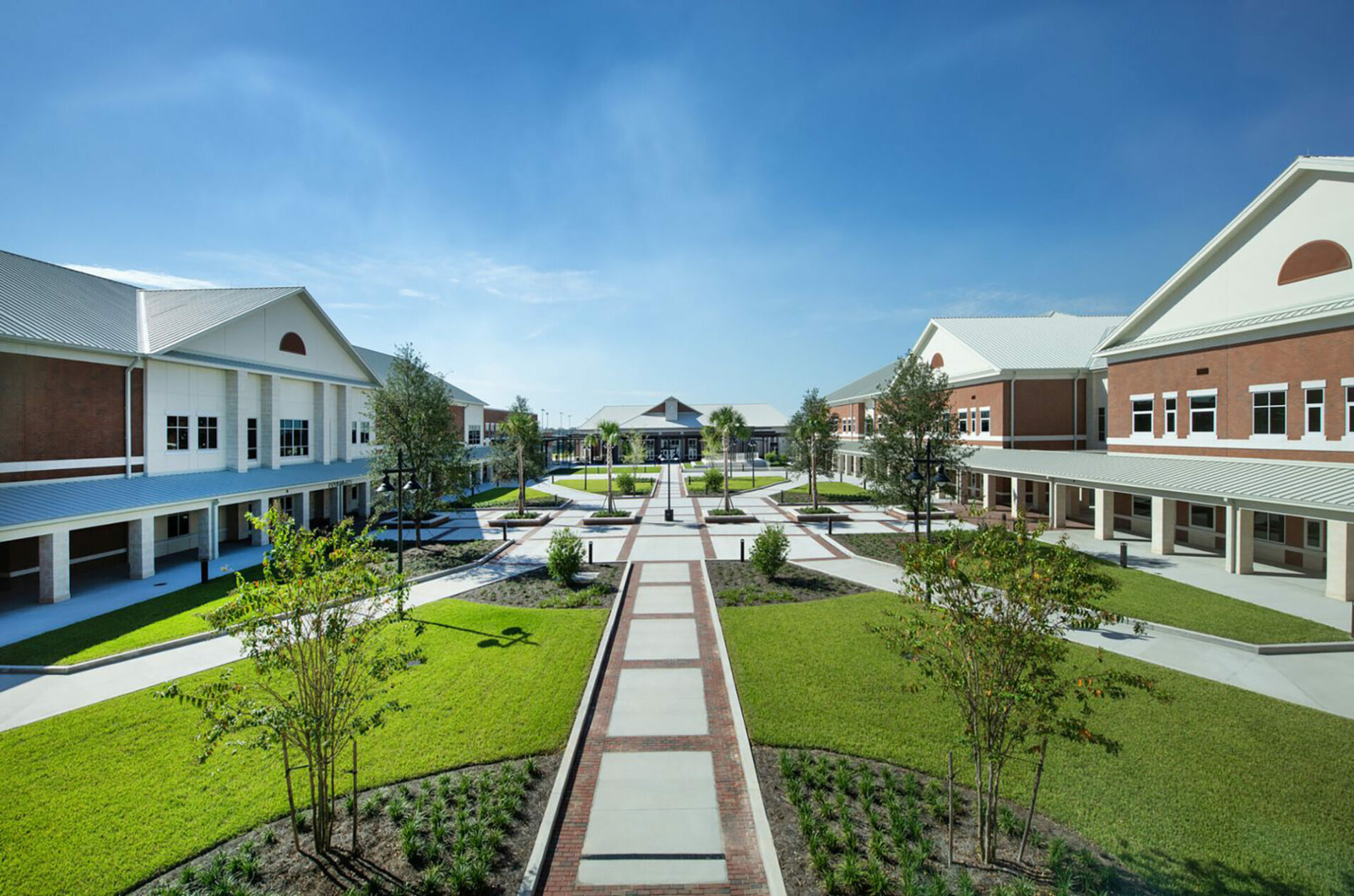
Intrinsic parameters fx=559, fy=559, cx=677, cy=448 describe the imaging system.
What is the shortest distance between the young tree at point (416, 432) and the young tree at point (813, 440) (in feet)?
65.8

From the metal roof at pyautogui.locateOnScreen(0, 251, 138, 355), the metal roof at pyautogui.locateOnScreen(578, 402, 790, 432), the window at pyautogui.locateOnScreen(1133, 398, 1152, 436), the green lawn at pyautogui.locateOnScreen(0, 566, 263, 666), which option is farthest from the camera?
the metal roof at pyautogui.locateOnScreen(578, 402, 790, 432)

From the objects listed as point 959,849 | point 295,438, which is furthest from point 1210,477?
point 295,438

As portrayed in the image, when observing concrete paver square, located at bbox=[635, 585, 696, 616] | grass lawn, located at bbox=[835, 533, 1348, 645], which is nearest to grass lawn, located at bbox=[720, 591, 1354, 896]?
grass lawn, located at bbox=[835, 533, 1348, 645]

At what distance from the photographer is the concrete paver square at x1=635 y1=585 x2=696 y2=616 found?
1565 cm

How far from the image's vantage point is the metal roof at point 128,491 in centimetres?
1586

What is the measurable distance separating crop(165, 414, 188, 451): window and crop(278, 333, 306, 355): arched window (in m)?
6.29

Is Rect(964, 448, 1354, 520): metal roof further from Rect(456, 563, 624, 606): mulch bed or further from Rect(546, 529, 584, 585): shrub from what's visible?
Rect(546, 529, 584, 585): shrub

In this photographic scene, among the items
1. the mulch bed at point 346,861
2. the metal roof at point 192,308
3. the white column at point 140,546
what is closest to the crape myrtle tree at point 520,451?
the metal roof at point 192,308

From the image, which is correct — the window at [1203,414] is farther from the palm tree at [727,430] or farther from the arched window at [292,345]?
the arched window at [292,345]

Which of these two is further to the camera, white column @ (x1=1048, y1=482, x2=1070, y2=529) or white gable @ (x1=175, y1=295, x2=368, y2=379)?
white column @ (x1=1048, y1=482, x2=1070, y2=529)

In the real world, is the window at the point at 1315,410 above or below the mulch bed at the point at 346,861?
above

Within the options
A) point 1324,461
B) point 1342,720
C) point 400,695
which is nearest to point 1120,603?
point 1342,720

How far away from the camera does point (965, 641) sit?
6.41 metres

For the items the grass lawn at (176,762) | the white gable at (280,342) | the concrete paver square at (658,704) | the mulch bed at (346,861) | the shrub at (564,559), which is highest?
the white gable at (280,342)
